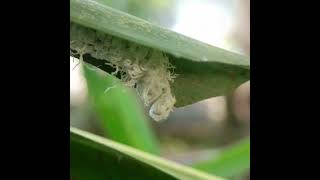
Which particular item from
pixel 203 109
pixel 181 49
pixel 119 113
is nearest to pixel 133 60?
pixel 181 49

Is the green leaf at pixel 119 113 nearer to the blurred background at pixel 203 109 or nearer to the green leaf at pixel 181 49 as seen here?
the green leaf at pixel 181 49

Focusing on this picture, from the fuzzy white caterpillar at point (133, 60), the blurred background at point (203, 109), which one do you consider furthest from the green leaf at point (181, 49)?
the blurred background at point (203, 109)

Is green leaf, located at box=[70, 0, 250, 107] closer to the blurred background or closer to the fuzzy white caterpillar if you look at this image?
the fuzzy white caterpillar

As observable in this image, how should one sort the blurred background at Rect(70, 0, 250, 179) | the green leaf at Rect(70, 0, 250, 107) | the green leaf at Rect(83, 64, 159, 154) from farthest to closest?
the blurred background at Rect(70, 0, 250, 179) < the green leaf at Rect(83, 64, 159, 154) < the green leaf at Rect(70, 0, 250, 107)

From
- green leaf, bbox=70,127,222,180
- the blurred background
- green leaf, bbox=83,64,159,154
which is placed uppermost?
green leaf, bbox=70,127,222,180

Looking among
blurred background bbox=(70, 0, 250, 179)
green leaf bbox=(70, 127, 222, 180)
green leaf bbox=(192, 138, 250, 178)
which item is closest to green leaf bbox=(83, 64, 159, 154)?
green leaf bbox=(192, 138, 250, 178)

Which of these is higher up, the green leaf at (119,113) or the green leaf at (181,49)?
the green leaf at (181,49)

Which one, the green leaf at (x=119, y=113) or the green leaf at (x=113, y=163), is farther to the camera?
the green leaf at (x=119, y=113)

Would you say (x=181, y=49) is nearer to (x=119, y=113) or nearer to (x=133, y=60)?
(x=133, y=60)
